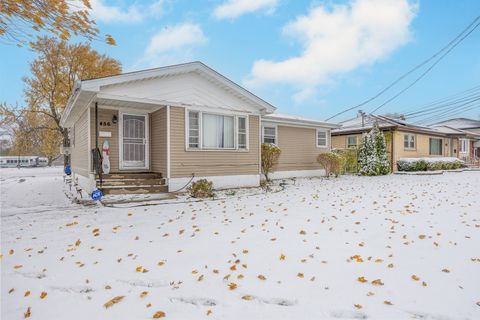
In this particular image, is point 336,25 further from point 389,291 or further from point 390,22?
point 389,291

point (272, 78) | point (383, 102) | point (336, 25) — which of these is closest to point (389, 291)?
point (336, 25)

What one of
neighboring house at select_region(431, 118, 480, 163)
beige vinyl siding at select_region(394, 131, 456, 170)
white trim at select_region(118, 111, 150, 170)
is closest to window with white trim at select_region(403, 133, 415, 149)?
beige vinyl siding at select_region(394, 131, 456, 170)

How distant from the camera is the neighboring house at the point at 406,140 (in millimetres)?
18594

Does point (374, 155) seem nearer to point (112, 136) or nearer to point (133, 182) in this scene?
point (133, 182)

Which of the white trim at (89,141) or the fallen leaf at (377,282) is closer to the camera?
the fallen leaf at (377,282)

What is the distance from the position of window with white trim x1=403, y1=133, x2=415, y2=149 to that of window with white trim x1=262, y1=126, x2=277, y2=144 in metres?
10.4

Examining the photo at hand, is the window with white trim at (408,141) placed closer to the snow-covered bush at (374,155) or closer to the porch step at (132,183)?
the snow-covered bush at (374,155)

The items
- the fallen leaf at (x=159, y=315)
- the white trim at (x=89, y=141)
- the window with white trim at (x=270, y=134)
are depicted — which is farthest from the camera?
the window with white trim at (x=270, y=134)

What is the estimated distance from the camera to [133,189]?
30.3 feet

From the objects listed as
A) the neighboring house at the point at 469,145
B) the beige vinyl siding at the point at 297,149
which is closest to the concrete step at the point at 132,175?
the beige vinyl siding at the point at 297,149

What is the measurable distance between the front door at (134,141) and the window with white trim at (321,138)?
394 inches

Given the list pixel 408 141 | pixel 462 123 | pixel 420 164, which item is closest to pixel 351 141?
pixel 408 141

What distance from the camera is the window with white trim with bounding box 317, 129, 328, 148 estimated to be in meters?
16.7

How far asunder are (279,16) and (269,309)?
15.6m
